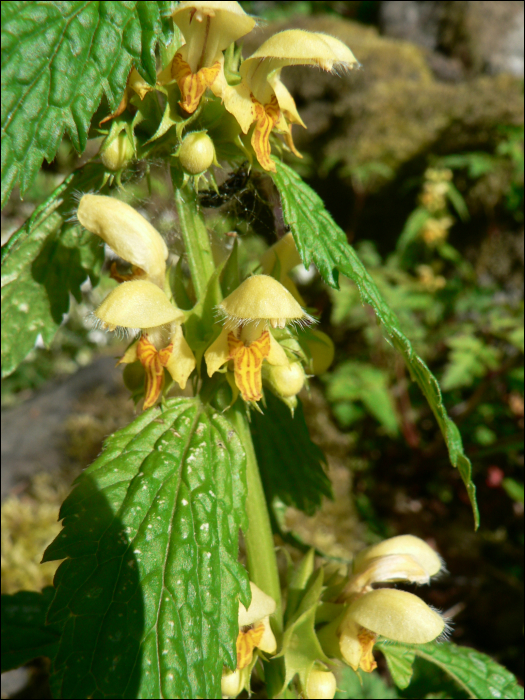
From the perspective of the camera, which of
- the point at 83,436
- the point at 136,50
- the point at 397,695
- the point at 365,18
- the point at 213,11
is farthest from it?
the point at 365,18

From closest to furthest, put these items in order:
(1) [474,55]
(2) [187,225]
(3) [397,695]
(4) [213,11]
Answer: (4) [213,11] < (2) [187,225] < (3) [397,695] < (1) [474,55]

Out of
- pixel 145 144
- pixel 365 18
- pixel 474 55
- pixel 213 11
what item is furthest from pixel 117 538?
pixel 365 18

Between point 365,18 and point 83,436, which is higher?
point 365,18

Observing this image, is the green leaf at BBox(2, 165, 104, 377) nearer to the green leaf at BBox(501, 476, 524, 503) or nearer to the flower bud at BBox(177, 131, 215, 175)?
the flower bud at BBox(177, 131, 215, 175)

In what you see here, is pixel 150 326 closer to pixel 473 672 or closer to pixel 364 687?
pixel 473 672

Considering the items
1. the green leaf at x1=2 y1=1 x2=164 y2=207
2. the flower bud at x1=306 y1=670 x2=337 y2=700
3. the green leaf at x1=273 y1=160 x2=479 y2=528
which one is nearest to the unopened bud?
the flower bud at x1=306 y1=670 x2=337 y2=700

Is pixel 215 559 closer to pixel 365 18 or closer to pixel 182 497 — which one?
pixel 182 497
